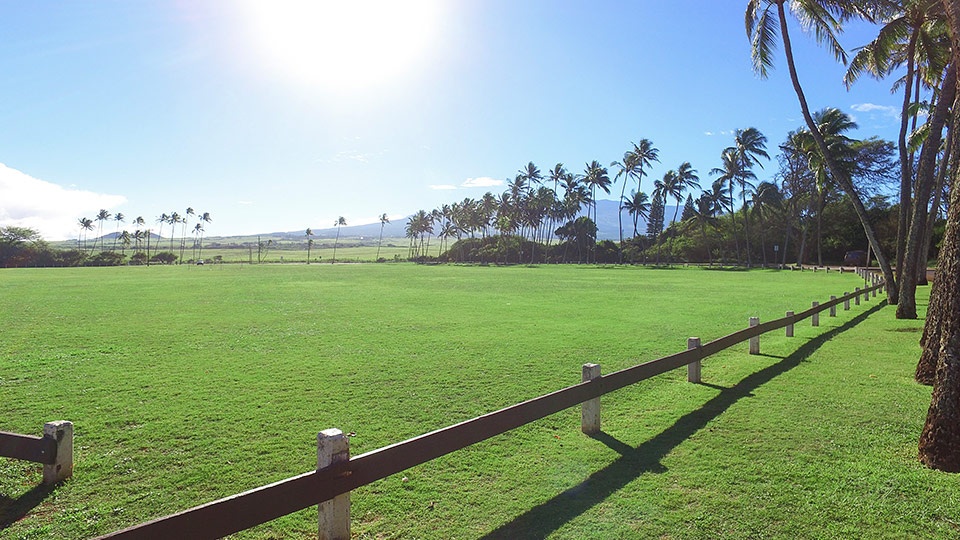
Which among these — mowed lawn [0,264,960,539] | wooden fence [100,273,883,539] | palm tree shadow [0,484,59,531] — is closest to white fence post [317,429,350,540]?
wooden fence [100,273,883,539]

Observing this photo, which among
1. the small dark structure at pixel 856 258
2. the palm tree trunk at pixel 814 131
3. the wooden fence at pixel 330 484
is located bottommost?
the wooden fence at pixel 330 484

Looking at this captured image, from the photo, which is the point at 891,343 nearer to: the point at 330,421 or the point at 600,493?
the point at 600,493

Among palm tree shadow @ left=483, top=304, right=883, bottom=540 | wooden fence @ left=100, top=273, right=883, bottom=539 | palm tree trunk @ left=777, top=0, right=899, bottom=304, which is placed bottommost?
palm tree shadow @ left=483, top=304, right=883, bottom=540

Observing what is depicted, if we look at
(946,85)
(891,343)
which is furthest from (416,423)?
(946,85)

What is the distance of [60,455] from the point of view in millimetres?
4613

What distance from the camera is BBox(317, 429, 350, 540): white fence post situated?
3441mm

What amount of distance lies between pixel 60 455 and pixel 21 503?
425 mm

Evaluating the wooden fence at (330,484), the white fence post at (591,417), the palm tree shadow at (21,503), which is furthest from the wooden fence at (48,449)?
the white fence post at (591,417)

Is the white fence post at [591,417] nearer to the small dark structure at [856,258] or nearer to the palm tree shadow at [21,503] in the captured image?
the palm tree shadow at [21,503]

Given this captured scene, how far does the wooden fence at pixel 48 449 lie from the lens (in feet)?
14.2

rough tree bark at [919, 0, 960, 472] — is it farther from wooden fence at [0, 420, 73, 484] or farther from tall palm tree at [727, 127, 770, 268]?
tall palm tree at [727, 127, 770, 268]

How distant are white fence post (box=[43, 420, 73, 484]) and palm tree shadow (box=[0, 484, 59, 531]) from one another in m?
0.08

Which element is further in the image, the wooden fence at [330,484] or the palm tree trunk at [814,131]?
the palm tree trunk at [814,131]

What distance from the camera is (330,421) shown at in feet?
21.8
